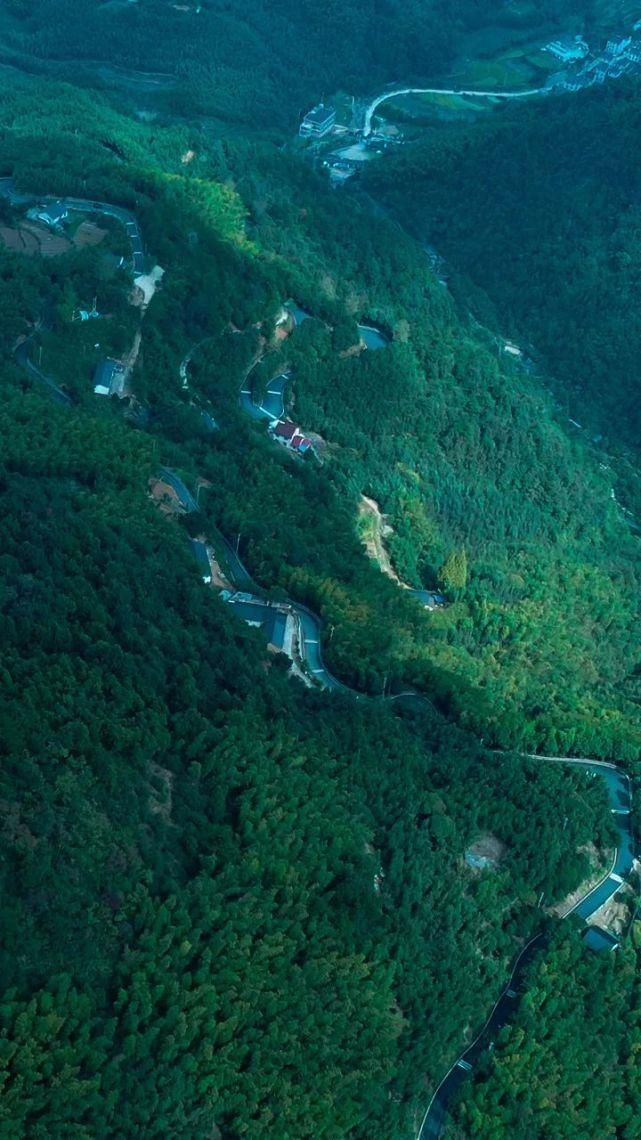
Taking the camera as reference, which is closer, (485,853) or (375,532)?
(485,853)

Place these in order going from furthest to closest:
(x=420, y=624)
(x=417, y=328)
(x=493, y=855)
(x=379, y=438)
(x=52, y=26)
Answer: (x=52, y=26), (x=417, y=328), (x=379, y=438), (x=420, y=624), (x=493, y=855)

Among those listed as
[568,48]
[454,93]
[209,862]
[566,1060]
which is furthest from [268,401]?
[568,48]

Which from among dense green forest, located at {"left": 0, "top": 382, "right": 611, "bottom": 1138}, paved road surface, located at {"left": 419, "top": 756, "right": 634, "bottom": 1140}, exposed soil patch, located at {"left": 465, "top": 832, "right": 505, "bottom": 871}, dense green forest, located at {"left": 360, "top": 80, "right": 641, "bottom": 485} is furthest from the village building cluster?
exposed soil patch, located at {"left": 465, "top": 832, "right": 505, "bottom": 871}

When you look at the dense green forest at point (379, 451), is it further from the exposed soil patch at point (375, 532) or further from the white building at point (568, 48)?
the white building at point (568, 48)

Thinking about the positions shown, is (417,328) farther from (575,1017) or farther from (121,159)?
(575,1017)

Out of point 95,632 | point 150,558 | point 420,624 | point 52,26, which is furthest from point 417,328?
point 52,26

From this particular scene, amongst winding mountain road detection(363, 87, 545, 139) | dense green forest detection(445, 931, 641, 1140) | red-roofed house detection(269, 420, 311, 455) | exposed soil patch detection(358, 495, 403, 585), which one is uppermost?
winding mountain road detection(363, 87, 545, 139)

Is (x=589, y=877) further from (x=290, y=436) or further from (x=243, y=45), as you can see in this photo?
(x=243, y=45)

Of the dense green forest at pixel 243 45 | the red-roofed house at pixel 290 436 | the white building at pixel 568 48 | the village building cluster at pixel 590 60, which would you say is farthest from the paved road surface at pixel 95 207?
the white building at pixel 568 48

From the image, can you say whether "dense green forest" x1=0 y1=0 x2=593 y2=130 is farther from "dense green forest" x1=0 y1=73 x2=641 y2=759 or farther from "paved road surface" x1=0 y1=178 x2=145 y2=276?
"paved road surface" x1=0 y1=178 x2=145 y2=276
